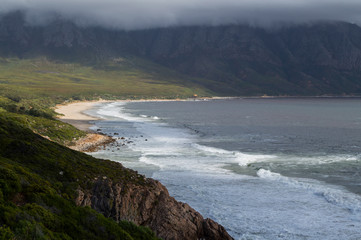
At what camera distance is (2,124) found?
1523 inches

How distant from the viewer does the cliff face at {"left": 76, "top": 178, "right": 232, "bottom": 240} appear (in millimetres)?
26359

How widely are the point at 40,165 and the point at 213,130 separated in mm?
71929

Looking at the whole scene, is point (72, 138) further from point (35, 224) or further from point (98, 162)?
point (35, 224)

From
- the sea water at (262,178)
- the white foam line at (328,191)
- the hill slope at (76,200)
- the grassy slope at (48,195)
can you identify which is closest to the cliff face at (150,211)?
the hill slope at (76,200)

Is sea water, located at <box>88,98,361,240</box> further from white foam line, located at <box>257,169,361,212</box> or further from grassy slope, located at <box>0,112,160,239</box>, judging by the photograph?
grassy slope, located at <box>0,112,160,239</box>

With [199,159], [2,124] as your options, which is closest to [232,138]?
[199,159]

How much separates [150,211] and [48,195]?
729cm

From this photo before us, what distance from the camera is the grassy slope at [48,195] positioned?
18906 millimetres

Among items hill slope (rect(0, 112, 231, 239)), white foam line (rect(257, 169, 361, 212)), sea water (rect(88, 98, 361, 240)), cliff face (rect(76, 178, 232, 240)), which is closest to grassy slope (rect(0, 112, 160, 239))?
hill slope (rect(0, 112, 231, 239))

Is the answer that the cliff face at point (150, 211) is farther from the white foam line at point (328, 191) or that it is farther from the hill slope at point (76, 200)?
the white foam line at point (328, 191)

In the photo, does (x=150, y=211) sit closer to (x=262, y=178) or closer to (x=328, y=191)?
(x=328, y=191)

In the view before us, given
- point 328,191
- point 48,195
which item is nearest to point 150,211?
point 48,195

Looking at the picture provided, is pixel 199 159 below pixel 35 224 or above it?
below

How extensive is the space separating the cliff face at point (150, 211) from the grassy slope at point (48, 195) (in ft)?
5.18
